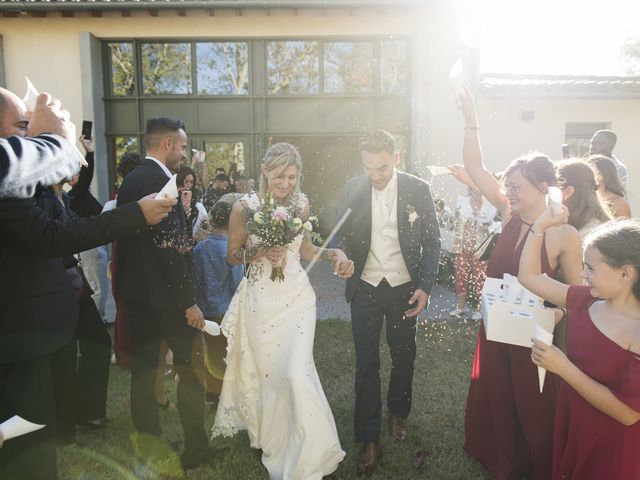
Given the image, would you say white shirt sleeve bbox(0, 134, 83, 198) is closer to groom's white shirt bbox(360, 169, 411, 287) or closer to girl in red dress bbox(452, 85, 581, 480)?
groom's white shirt bbox(360, 169, 411, 287)

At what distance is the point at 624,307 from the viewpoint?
7.63 feet

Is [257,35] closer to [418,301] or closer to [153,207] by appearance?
[418,301]

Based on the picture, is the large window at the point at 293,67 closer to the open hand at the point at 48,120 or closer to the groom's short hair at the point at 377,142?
the groom's short hair at the point at 377,142

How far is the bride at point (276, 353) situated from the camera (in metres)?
3.32

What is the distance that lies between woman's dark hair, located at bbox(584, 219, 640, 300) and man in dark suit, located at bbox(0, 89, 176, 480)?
213cm

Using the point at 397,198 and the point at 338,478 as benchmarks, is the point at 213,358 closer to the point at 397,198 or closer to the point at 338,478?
the point at 338,478

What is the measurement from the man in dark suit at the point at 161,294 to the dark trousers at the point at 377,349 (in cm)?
121

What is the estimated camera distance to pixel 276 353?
3615 millimetres

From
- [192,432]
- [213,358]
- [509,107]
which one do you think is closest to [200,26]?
[509,107]

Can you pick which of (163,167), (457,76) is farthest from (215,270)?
(457,76)

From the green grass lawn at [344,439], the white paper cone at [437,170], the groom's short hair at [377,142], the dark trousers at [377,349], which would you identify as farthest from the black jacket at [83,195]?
the white paper cone at [437,170]

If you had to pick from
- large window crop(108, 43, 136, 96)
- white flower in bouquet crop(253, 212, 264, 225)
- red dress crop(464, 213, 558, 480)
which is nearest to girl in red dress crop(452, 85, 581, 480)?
red dress crop(464, 213, 558, 480)

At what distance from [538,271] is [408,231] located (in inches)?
52.3

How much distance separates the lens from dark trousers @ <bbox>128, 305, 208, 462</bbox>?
346 cm
